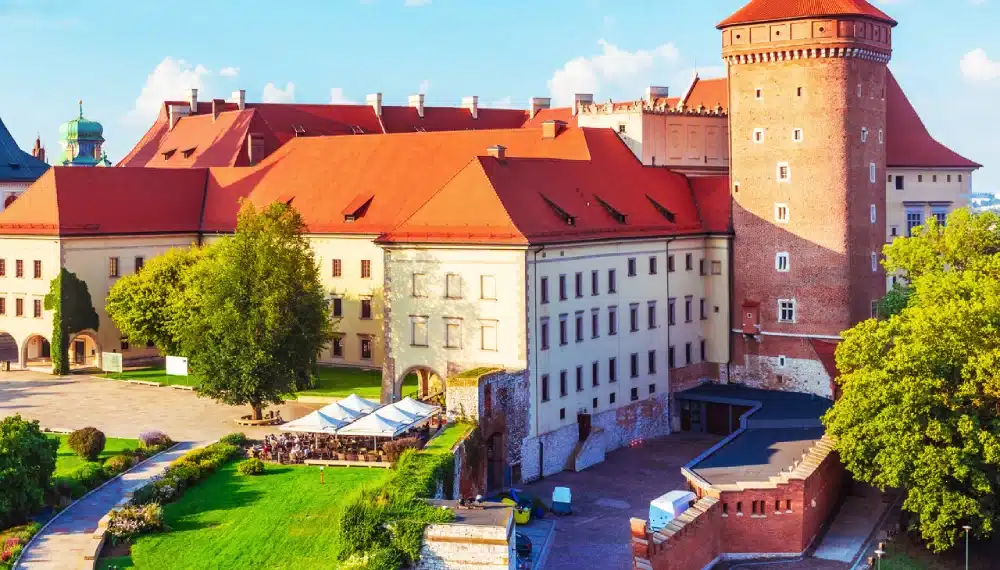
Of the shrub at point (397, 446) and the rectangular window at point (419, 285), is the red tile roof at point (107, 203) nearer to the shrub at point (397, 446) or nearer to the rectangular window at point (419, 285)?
the rectangular window at point (419, 285)

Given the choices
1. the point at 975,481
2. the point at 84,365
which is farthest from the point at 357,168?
the point at 975,481

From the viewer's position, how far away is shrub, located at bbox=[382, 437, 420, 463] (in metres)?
48.2

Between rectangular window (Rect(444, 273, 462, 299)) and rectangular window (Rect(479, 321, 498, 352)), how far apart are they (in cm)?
169

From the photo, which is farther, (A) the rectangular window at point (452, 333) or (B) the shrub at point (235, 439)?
(A) the rectangular window at point (452, 333)

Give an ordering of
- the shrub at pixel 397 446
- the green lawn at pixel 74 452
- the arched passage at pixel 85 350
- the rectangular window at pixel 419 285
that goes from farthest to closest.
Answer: the arched passage at pixel 85 350 < the rectangular window at pixel 419 285 < the green lawn at pixel 74 452 < the shrub at pixel 397 446

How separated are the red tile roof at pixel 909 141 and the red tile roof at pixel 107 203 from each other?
131ft

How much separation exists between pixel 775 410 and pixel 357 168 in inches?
1114

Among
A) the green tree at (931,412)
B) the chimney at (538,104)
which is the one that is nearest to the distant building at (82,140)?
the chimney at (538,104)

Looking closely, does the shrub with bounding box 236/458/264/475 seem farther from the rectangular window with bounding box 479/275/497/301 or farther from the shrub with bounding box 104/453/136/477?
the rectangular window with bounding box 479/275/497/301

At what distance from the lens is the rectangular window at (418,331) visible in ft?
185

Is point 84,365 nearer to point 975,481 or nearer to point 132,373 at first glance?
point 132,373

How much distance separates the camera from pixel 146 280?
69.5 metres

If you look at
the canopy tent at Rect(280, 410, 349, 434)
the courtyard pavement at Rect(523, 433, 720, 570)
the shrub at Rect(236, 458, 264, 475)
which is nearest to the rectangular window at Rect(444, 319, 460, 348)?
the canopy tent at Rect(280, 410, 349, 434)

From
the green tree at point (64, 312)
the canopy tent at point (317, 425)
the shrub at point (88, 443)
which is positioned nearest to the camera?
the canopy tent at point (317, 425)
